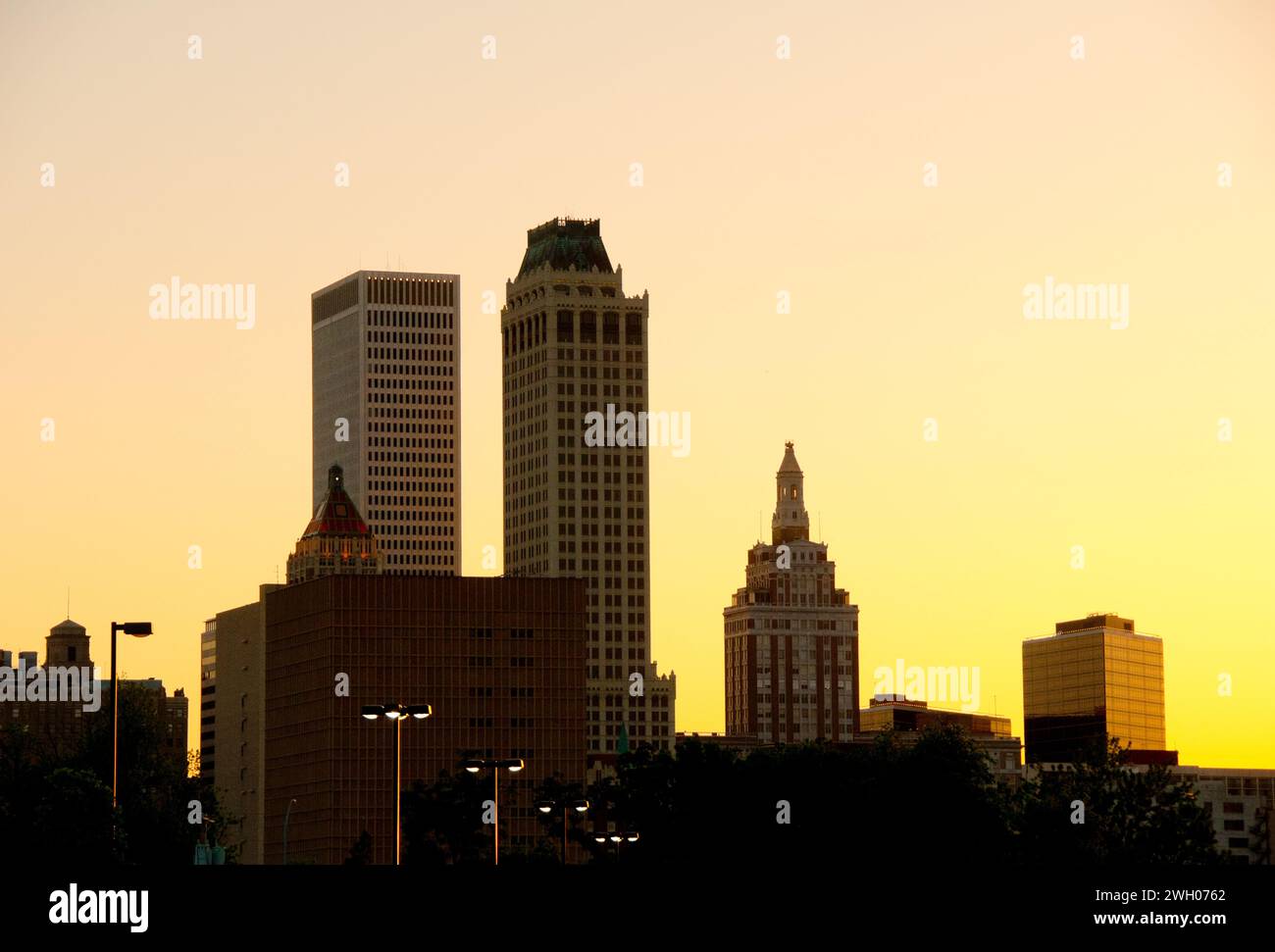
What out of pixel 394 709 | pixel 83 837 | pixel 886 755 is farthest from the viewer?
pixel 886 755
